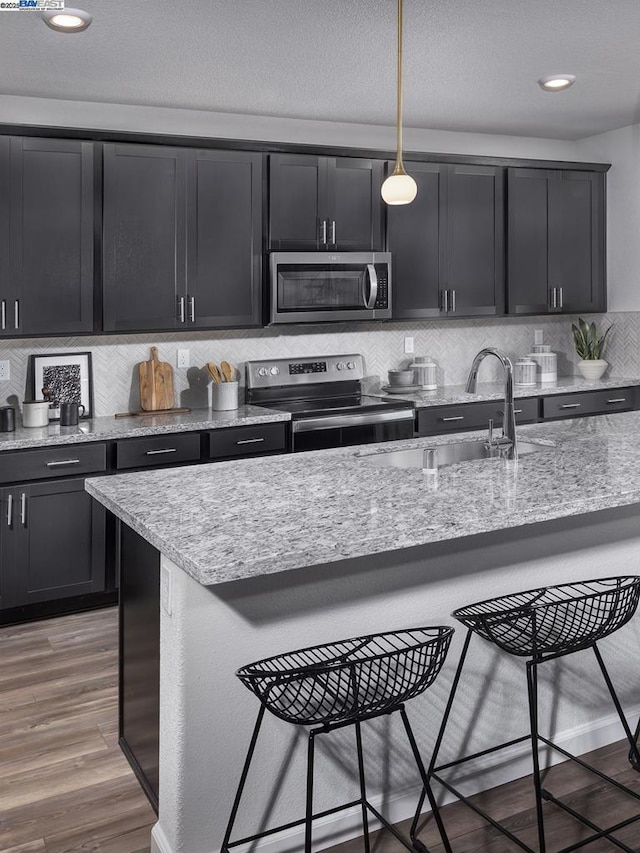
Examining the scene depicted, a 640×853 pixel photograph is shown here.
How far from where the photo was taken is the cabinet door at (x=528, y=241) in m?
5.36

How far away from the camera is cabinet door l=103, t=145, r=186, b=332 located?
419 centimetres

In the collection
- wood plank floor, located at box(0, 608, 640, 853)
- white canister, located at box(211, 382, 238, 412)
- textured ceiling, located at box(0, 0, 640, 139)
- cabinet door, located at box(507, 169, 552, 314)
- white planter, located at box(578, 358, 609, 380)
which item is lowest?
wood plank floor, located at box(0, 608, 640, 853)

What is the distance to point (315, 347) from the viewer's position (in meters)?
5.16

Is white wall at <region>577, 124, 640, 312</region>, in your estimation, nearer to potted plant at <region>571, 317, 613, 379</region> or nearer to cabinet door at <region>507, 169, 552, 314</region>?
potted plant at <region>571, 317, 613, 379</region>

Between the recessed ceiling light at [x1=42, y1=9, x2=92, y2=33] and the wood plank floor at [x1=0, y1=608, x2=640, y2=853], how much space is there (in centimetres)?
253

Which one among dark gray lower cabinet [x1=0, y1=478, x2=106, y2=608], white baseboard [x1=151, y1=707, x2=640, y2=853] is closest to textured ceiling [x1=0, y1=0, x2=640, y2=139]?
dark gray lower cabinet [x1=0, y1=478, x2=106, y2=608]

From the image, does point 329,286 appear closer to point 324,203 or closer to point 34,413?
point 324,203

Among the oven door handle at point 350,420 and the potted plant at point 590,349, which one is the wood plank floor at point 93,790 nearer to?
the oven door handle at point 350,420

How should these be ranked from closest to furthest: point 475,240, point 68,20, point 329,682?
point 329,682 → point 68,20 → point 475,240

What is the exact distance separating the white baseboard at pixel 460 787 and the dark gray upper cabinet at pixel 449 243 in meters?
2.87

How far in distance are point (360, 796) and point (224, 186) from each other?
320 cm

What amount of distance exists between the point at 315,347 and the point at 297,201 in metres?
0.93

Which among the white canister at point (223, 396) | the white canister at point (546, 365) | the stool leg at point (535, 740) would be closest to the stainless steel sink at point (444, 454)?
the stool leg at point (535, 740)

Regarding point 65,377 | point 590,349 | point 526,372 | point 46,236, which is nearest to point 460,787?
point 65,377
